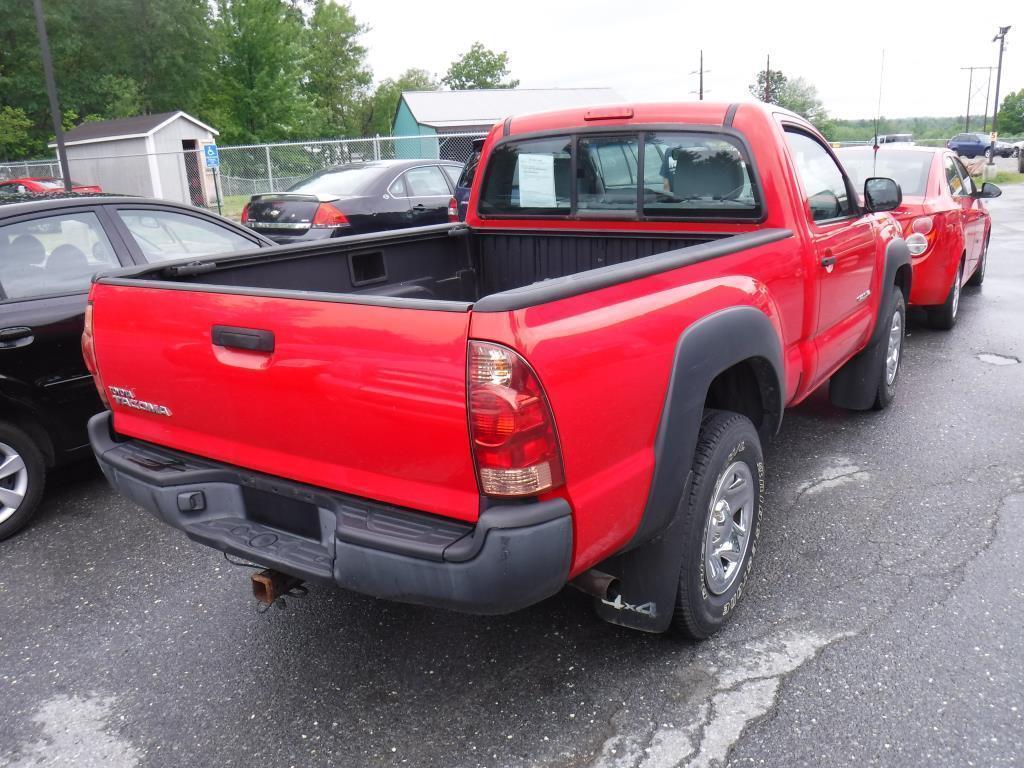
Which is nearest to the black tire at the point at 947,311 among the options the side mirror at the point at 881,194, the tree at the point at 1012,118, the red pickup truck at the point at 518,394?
the side mirror at the point at 881,194

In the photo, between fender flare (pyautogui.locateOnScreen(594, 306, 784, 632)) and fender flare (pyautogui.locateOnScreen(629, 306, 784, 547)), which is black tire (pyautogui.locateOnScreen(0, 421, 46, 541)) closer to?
fender flare (pyautogui.locateOnScreen(594, 306, 784, 632))

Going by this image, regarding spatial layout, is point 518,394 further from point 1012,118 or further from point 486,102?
point 1012,118

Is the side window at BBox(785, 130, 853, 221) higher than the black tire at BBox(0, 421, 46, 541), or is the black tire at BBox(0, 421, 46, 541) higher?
the side window at BBox(785, 130, 853, 221)

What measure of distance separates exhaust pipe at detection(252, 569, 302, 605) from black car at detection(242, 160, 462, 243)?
7.37m

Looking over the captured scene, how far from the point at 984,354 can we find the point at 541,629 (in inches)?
213

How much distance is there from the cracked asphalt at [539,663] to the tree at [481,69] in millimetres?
94618

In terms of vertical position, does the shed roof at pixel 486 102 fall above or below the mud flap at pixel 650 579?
above

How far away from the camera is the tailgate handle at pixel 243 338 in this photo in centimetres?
234

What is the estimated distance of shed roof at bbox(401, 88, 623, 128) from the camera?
40125 millimetres

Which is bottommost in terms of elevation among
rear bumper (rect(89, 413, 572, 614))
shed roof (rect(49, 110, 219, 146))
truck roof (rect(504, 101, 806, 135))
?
rear bumper (rect(89, 413, 572, 614))

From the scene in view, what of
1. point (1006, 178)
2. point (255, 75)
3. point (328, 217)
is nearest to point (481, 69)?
point (255, 75)

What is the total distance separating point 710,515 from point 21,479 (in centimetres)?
334

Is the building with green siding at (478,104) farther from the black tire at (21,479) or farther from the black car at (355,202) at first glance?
the black tire at (21,479)

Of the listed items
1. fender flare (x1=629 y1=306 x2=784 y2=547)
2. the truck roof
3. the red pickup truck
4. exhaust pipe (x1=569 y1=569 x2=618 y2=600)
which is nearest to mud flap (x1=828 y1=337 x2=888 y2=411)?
the red pickup truck
